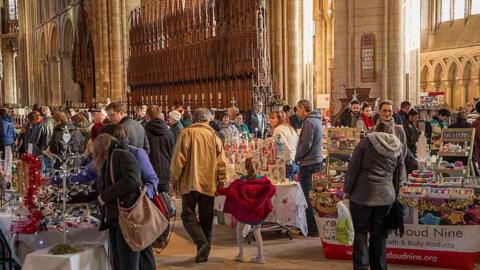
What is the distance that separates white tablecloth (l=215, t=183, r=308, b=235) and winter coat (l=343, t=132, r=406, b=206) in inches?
79.5

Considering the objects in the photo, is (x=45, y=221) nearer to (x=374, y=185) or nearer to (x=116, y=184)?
(x=116, y=184)

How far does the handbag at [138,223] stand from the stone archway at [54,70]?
110 ft

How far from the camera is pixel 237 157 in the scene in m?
8.00

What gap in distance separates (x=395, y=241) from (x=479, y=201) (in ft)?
2.98

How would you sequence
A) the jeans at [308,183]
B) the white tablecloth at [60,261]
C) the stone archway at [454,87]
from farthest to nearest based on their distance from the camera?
the stone archway at [454,87] < the jeans at [308,183] < the white tablecloth at [60,261]

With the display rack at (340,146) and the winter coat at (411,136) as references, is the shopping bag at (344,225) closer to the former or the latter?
the display rack at (340,146)

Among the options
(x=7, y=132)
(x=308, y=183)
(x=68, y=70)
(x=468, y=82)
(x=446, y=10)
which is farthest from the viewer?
(x=68, y=70)

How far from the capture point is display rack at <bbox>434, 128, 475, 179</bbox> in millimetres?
6754

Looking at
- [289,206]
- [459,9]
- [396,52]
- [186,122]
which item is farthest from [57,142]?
[459,9]

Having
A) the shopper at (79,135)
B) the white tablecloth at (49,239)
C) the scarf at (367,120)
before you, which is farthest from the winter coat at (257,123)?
the white tablecloth at (49,239)

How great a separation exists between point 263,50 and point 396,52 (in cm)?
348

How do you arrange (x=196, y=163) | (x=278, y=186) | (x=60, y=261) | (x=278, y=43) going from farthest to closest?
1. (x=278, y=43)
2. (x=278, y=186)
3. (x=196, y=163)
4. (x=60, y=261)

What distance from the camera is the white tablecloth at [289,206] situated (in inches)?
277

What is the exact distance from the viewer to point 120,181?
4.34 m
